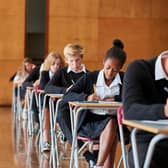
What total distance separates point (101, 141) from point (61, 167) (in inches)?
50.1

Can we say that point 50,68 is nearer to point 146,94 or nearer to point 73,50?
point 73,50

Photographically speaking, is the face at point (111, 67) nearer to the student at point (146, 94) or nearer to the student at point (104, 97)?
the student at point (104, 97)

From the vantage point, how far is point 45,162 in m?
5.16

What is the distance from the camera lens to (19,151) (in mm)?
5930

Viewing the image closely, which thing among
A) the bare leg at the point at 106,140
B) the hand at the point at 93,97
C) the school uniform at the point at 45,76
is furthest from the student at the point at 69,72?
the bare leg at the point at 106,140

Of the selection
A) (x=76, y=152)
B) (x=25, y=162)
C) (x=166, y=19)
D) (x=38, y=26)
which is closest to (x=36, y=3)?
(x=38, y=26)

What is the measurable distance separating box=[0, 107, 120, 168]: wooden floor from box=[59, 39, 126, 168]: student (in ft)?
3.50

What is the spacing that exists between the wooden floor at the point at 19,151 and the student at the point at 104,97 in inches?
42.0

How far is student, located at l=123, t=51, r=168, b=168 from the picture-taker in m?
2.29

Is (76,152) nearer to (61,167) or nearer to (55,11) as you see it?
(61,167)

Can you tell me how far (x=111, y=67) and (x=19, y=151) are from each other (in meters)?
2.46

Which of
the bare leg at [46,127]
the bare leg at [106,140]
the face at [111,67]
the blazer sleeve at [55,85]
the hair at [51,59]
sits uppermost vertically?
the face at [111,67]

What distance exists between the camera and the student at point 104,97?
3.68m

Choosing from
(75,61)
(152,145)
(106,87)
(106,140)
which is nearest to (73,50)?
(75,61)
